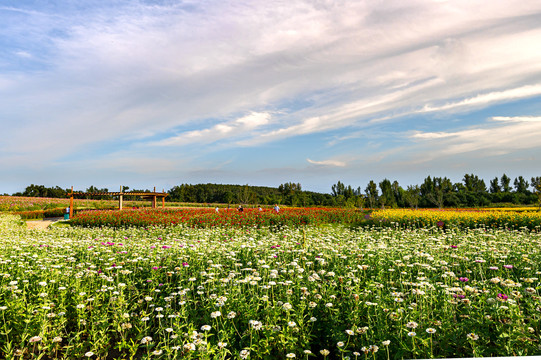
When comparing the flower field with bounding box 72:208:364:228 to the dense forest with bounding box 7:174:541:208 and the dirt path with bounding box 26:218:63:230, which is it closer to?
the dirt path with bounding box 26:218:63:230

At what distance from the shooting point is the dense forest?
42281mm

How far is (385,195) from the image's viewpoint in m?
47.0

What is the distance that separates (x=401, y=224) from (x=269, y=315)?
1587cm

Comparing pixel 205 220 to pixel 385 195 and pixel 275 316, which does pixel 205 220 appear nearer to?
pixel 275 316

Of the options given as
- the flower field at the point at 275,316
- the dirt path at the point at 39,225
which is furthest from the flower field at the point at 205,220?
the flower field at the point at 275,316

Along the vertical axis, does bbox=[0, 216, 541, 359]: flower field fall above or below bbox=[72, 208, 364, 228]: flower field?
below

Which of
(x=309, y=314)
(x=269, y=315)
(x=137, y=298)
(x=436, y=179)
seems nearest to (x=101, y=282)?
(x=137, y=298)

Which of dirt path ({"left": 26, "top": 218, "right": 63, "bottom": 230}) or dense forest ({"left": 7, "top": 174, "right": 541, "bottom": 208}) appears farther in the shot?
dense forest ({"left": 7, "top": 174, "right": 541, "bottom": 208})

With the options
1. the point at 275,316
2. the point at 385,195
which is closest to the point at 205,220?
the point at 275,316

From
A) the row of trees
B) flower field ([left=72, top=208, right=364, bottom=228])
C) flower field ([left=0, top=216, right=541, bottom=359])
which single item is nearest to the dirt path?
flower field ([left=72, top=208, right=364, bottom=228])

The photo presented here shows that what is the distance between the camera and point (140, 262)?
22.4 feet

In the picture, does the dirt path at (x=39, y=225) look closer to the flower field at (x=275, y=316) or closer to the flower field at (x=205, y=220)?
the flower field at (x=205, y=220)

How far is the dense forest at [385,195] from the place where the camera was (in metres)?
42.3

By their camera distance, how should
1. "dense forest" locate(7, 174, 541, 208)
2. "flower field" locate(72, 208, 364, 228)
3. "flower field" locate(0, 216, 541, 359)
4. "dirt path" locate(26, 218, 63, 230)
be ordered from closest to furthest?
"flower field" locate(0, 216, 541, 359) < "flower field" locate(72, 208, 364, 228) < "dirt path" locate(26, 218, 63, 230) < "dense forest" locate(7, 174, 541, 208)
